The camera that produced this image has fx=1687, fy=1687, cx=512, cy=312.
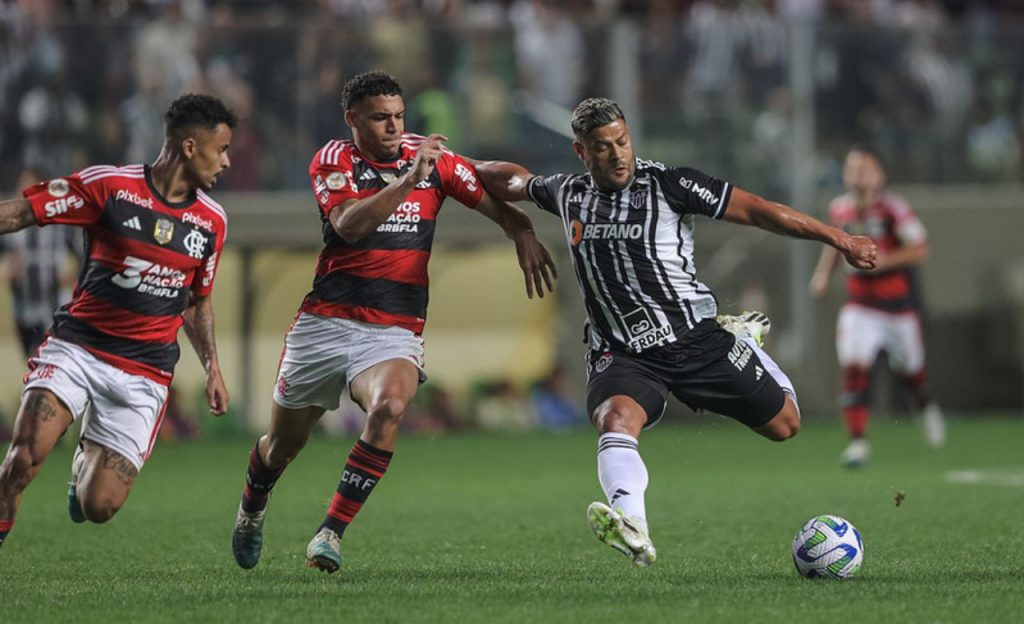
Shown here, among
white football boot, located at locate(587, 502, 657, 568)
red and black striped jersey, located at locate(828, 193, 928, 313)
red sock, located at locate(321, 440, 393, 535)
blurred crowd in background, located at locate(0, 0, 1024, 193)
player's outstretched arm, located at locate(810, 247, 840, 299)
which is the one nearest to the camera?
white football boot, located at locate(587, 502, 657, 568)

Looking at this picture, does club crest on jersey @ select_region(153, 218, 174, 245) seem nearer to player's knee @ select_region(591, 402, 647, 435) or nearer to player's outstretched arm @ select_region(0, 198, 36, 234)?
player's outstretched arm @ select_region(0, 198, 36, 234)

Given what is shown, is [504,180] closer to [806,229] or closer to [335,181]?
[335,181]

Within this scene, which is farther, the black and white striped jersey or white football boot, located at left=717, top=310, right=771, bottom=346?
white football boot, located at left=717, top=310, right=771, bottom=346

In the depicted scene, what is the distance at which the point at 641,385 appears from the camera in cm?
763

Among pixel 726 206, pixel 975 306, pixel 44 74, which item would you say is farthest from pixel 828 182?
pixel 726 206

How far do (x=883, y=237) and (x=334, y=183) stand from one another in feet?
26.8

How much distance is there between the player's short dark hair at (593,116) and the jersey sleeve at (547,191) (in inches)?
16.0

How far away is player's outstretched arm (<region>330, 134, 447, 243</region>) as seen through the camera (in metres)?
7.38

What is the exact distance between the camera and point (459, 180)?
321 inches

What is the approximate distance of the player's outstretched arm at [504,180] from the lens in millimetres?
8227

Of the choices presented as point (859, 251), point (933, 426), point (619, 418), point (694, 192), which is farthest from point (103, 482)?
point (933, 426)

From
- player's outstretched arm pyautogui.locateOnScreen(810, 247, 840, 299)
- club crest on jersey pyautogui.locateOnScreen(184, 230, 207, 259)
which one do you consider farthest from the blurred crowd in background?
club crest on jersey pyautogui.locateOnScreen(184, 230, 207, 259)

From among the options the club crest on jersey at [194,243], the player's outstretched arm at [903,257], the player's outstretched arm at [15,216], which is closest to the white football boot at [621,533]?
the club crest on jersey at [194,243]

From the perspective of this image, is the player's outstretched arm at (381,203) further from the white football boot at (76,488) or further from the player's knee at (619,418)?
the white football boot at (76,488)
